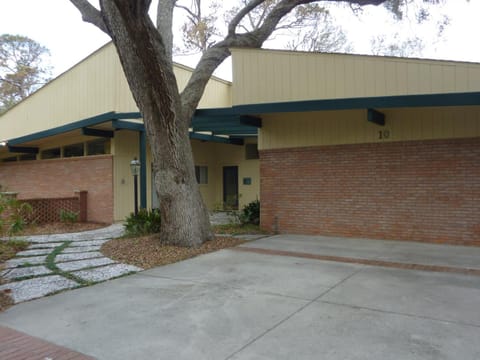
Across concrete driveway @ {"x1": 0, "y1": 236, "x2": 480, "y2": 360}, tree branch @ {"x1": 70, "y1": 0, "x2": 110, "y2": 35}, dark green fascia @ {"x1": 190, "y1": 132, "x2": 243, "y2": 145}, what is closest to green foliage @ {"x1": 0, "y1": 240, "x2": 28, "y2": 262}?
concrete driveway @ {"x1": 0, "y1": 236, "x2": 480, "y2": 360}

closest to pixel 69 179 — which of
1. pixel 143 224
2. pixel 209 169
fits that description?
pixel 209 169

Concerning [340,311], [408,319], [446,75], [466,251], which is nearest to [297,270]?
[340,311]

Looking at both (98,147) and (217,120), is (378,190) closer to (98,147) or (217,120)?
(217,120)

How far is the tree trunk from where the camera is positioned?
7.41 meters

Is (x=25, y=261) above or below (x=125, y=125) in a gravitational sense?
below

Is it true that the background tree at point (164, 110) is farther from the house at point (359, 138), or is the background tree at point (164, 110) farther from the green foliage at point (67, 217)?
the green foliage at point (67, 217)

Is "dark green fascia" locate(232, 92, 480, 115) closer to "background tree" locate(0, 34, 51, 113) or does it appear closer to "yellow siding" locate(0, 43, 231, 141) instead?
Answer: "yellow siding" locate(0, 43, 231, 141)

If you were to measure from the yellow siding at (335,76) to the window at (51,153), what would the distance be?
10104 mm

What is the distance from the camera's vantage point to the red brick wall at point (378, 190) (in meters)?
7.90

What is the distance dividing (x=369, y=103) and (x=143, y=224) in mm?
6138

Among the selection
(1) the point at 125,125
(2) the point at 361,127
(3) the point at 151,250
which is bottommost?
(3) the point at 151,250

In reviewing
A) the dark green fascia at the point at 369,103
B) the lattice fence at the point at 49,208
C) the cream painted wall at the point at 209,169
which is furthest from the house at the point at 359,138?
the lattice fence at the point at 49,208

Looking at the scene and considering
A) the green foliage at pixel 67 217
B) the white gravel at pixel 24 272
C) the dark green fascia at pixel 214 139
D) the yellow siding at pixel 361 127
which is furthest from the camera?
the dark green fascia at pixel 214 139

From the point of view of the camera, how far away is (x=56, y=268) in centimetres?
659
